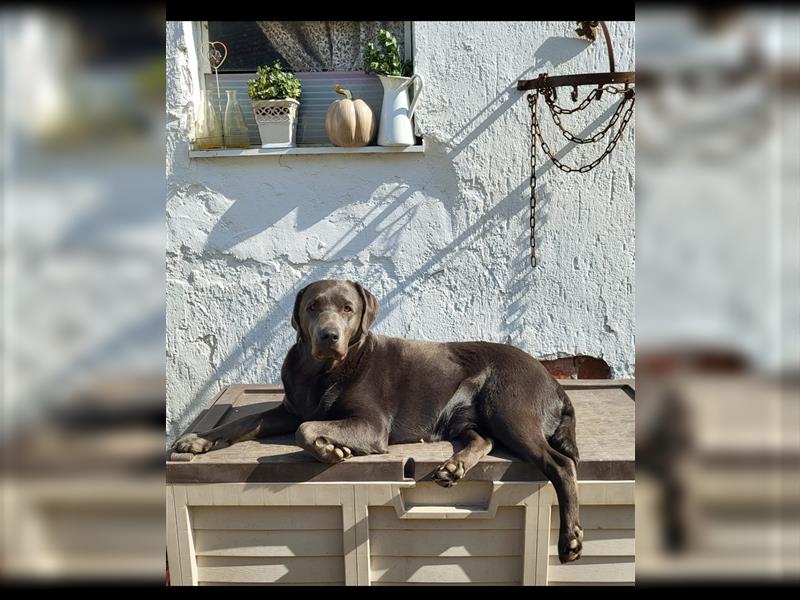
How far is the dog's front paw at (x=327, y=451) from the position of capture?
2471mm

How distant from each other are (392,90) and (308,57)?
656 mm

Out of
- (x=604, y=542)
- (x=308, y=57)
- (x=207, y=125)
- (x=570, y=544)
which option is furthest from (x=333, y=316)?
(x=308, y=57)

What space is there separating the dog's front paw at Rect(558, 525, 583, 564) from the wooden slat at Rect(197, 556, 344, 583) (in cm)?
79

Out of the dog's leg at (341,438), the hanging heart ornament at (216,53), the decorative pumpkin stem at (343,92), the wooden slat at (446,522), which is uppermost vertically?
the hanging heart ornament at (216,53)

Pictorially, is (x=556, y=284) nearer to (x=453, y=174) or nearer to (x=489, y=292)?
(x=489, y=292)

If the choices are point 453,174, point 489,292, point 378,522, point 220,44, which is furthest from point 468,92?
point 378,522

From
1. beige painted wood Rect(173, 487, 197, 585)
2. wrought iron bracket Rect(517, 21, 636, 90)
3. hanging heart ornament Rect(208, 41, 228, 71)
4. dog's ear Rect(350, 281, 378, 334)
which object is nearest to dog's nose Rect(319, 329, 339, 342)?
dog's ear Rect(350, 281, 378, 334)

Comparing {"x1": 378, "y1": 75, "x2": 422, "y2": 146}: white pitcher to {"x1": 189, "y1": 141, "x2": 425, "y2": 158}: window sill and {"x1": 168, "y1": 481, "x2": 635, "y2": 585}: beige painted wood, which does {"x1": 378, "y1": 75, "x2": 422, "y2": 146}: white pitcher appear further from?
{"x1": 168, "y1": 481, "x2": 635, "y2": 585}: beige painted wood

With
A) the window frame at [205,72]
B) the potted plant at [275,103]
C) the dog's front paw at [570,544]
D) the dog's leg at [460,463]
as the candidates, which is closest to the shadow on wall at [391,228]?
the window frame at [205,72]

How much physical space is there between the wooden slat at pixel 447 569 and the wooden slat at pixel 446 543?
0.02 meters

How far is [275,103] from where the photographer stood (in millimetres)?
4246

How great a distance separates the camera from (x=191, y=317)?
4414 mm

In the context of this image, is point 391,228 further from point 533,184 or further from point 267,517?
point 267,517

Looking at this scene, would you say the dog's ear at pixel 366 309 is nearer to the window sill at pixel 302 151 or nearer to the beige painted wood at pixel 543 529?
the beige painted wood at pixel 543 529
